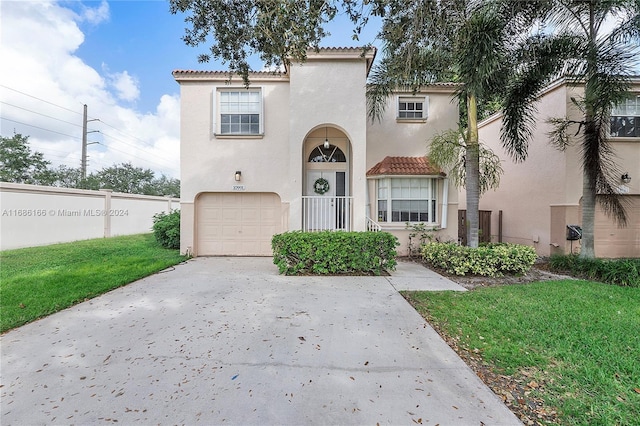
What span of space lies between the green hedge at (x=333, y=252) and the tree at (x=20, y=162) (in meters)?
24.3

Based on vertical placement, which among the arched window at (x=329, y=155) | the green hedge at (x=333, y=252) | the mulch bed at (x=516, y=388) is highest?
the arched window at (x=329, y=155)

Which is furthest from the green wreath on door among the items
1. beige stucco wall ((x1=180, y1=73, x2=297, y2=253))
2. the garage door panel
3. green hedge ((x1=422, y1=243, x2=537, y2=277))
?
the garage door panel

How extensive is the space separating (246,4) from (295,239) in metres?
5.11

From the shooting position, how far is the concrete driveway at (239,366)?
7.76 ft

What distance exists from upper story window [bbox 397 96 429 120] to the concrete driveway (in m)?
7.24

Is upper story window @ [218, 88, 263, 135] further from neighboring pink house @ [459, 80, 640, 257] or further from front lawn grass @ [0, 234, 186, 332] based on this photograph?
neighboring pink house @ [459, 80, 640, 257]

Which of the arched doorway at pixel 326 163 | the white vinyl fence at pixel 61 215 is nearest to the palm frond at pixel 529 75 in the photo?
the arched doorway at pixel 326 163

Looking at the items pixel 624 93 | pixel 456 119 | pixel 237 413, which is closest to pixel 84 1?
pixel 237 413

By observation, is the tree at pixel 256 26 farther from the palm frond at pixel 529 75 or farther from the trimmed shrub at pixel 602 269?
the trimmed shrub at pixel 602 269

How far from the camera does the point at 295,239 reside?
7.05 m

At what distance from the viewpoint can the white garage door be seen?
988cm

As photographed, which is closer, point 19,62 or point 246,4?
point 246,4

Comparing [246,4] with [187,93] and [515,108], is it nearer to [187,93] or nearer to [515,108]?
[187,93]

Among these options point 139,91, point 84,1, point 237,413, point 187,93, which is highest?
point 139,91
